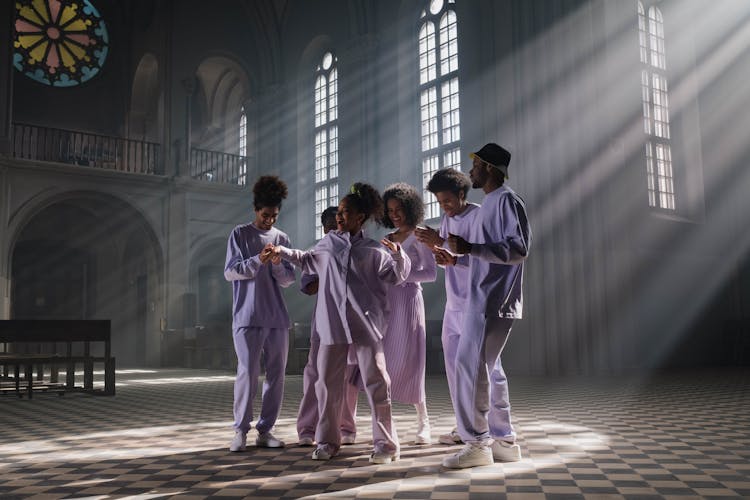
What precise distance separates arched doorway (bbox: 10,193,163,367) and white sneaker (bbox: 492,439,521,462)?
16.1m

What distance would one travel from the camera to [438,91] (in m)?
14.3

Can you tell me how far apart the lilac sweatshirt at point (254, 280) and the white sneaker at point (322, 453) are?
83 centimetres

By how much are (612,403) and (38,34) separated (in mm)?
18114

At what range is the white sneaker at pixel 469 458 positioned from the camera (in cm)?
366

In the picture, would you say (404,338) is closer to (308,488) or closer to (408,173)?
(308,488)

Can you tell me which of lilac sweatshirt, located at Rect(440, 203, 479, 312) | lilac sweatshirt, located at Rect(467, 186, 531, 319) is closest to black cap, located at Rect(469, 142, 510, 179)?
lilac sweatshirt, located at Rect(467, 186, 531, 319)

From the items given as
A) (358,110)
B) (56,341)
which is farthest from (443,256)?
(358,110)

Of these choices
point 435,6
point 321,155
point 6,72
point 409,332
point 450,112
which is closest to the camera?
point 409,332

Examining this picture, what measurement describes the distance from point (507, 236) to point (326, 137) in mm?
14508

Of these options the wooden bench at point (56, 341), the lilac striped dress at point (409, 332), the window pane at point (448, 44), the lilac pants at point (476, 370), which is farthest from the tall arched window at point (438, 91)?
the lilac pants at point (476, 370)

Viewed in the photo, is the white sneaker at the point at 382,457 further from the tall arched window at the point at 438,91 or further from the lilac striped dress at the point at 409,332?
the tall arched window at the point at 438,91

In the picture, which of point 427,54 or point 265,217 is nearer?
point 265,217

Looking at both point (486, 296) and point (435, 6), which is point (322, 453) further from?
point (435, 6)

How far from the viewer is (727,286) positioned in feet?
45.0
